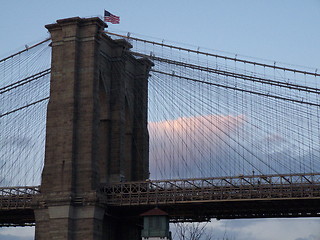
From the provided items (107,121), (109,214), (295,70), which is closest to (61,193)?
(109,214)

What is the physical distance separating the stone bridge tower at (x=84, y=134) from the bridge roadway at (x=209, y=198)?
255cm

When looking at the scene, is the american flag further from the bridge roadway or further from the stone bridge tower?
the bridge roadway

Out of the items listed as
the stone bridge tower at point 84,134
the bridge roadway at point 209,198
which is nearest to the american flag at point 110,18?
the stone bridge tower at point 84,134

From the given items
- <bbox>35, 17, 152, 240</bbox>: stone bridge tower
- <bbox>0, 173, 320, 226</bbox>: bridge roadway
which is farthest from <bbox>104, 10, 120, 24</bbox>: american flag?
<bbox>0, 173, 320, 226</bbox>: bridge roadway

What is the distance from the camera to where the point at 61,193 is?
74.0 m

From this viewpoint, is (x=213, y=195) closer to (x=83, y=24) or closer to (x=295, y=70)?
(x=295, y=70)

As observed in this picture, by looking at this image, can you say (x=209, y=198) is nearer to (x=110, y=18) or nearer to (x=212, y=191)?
(x=212, y=191)

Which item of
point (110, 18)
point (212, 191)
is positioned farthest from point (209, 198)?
point (110, 18)

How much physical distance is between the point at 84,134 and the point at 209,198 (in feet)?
53.8

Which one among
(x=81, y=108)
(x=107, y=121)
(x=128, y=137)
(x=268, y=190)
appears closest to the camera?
(x=268, y=190)

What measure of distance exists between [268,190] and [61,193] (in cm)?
2331

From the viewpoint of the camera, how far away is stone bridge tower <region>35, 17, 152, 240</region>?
7362 cm

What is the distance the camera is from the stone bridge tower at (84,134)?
73.6m

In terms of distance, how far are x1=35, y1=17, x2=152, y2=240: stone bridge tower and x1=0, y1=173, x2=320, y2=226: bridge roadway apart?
8.36 ft
